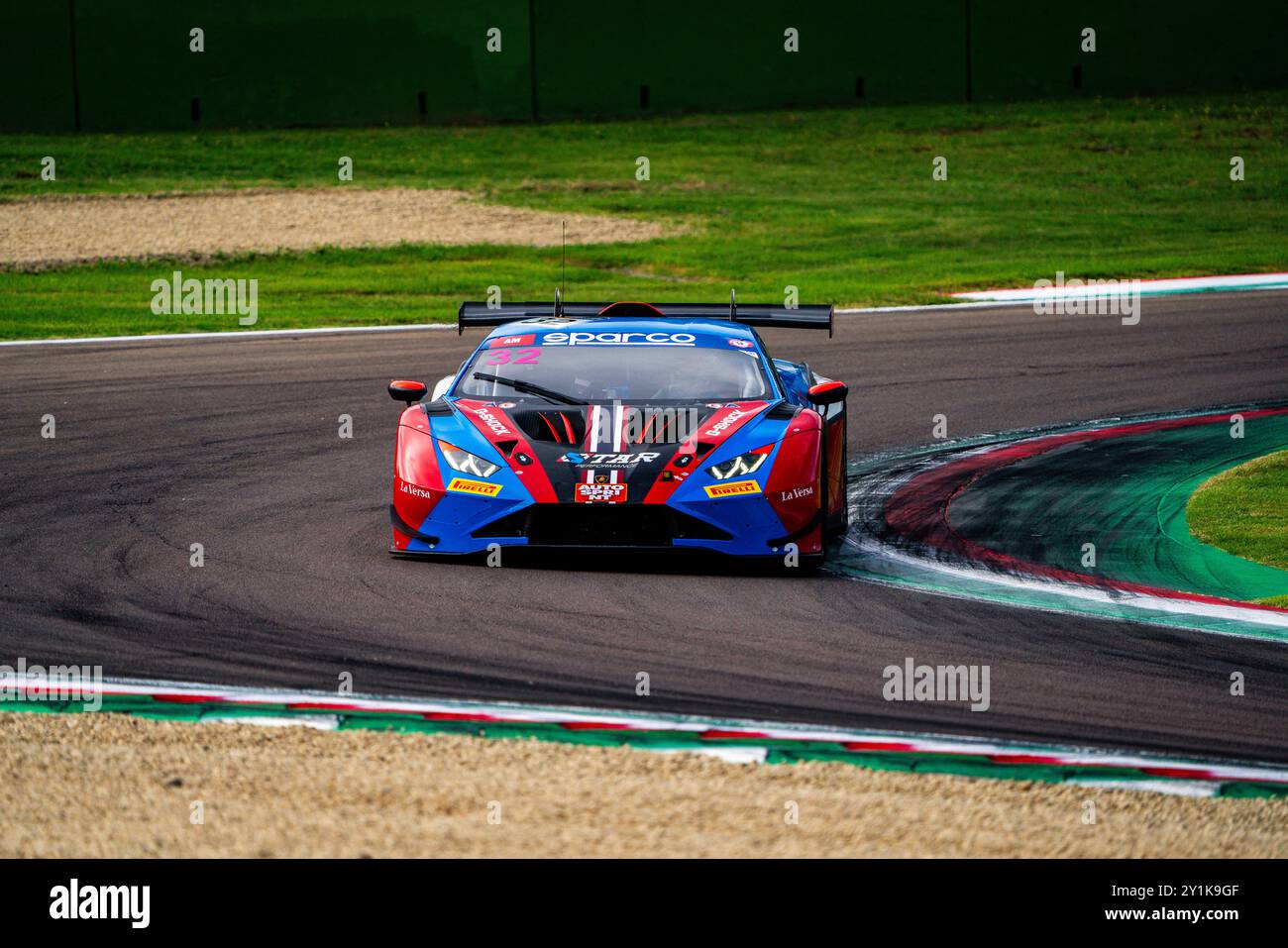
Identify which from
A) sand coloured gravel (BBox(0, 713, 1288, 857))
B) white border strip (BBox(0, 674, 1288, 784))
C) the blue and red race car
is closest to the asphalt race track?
white border strip (BBox(0, 674, 1288, 784))

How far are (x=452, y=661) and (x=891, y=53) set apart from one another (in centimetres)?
3847

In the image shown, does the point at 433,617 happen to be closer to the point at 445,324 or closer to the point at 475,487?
the point at 475,487

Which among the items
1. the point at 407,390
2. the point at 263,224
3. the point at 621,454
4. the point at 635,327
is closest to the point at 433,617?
the point at 621,454

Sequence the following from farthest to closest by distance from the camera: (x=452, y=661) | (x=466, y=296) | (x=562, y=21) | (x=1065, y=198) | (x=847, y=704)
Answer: (x=562, y=21) → (x=1065, y=198) → (x=466, y=296) → (x=452, y=661) → (x=847, y=704)

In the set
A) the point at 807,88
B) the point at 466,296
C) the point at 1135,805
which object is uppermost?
the point at 807,88

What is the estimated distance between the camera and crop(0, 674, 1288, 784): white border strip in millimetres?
5613

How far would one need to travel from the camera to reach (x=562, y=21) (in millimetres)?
41594

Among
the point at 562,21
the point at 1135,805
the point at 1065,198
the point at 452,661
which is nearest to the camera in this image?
the point at 1135,805

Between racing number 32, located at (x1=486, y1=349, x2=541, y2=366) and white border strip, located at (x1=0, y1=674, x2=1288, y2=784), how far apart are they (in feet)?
11.9

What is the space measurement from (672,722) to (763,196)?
27489mm

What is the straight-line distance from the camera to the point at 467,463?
8672 mm

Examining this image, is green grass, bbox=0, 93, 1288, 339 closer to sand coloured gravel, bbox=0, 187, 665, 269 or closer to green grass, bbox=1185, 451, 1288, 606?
sand coloured gravel, bbox=0, 187, 665, 269

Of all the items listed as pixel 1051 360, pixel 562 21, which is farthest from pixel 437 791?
pixel 562 21

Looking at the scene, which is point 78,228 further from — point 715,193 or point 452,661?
point 452,661
